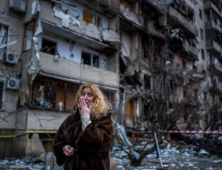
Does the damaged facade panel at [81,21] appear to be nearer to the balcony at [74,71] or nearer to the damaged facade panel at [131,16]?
the damaged facade panel at [131,16]

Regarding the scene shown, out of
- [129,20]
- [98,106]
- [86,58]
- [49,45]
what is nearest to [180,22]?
[129,20]

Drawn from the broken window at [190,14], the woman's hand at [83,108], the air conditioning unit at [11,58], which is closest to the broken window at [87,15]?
the air conditioning unit at [11,58]

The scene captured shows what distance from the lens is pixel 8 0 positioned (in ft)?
39.7

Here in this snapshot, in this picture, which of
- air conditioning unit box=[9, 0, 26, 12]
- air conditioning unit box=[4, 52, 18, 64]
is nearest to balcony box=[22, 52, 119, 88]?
air conditioning unit box=[4, 52, 18, 64]

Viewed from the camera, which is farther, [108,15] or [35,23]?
[108,15]

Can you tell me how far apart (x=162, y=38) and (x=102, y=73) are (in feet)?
29.2

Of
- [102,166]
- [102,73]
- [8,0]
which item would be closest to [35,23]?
[8,0]

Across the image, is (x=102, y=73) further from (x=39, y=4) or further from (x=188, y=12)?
(x=188, y=12)

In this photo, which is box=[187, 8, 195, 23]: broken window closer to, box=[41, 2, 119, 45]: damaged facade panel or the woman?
box=[41, 2, 119, 45]: damaged facade panel

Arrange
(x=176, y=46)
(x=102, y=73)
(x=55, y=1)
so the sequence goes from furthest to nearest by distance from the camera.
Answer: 1. (x=176, y=46)
2. (x=102, y=73)
3. (x=55, y=1)

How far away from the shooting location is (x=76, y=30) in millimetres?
14375

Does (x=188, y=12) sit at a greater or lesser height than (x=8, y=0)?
greater

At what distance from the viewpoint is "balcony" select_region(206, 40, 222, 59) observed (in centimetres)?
3178

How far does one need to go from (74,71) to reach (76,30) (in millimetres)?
2695
